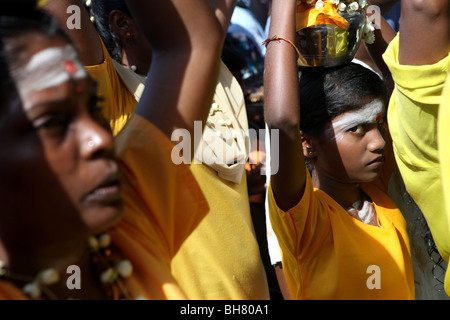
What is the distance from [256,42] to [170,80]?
3.62 meters

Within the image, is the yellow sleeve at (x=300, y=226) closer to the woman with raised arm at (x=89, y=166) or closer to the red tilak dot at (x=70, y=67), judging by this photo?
A: the woman with raised arm at (x=89, y=166)

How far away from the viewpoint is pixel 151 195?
4.75 ft

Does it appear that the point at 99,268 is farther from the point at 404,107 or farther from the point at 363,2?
the point at 363,2

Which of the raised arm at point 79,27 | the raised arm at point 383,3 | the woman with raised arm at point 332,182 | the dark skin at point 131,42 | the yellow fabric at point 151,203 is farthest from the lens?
the raised arm at point 383,3

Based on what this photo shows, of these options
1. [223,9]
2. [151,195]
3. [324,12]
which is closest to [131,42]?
[223,9]

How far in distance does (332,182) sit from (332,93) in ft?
1.26

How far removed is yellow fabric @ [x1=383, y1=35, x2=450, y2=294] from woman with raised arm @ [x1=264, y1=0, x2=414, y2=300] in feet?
0.97

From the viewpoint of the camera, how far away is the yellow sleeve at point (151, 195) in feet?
4.74

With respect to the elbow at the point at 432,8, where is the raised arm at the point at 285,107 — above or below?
below

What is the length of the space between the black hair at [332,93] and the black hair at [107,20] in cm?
93

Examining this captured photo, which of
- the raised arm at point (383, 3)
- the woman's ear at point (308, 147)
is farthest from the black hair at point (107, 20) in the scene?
the raised arm at point (383, 3)

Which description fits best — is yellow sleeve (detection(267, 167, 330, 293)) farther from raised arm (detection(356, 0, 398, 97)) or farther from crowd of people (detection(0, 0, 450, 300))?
raised arm (detection(356, 0, 398, 97))

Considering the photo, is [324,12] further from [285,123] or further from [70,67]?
[70,67]
